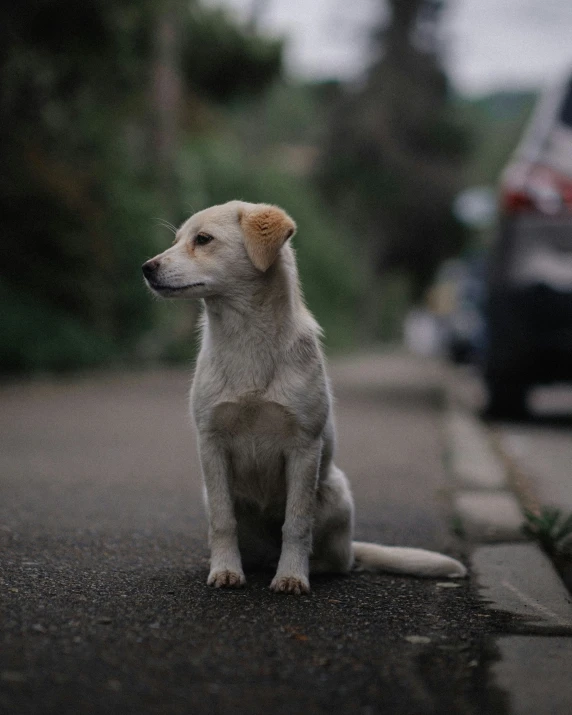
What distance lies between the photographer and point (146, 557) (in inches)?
160

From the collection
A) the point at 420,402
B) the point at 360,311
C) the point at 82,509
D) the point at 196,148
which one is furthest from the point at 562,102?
the point at 360,311

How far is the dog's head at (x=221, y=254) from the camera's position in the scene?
384 centimetres

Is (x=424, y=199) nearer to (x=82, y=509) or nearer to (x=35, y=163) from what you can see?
(x=35, y=163)

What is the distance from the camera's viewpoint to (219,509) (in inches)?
146

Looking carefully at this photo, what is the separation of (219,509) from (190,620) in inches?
24.9

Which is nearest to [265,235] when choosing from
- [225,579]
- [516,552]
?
[225,579]

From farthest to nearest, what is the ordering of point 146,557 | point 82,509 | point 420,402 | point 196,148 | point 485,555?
1. point 196,148
2. point 420,402
3. point 82,509
4. point 485,555
5. point 146,557

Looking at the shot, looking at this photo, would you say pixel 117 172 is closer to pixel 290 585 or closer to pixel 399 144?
pixel 290 585

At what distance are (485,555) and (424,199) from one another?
132 feet

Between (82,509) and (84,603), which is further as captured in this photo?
(82,509)

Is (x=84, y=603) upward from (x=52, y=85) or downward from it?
downward

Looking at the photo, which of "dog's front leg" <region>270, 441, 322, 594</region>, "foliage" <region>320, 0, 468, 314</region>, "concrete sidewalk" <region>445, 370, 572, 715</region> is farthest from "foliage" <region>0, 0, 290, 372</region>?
"foliage" <region>320, 0, 468, 314</region>

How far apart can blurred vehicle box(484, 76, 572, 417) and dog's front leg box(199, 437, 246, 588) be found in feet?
15.9

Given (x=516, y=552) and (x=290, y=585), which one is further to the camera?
(x=516, y=552)
